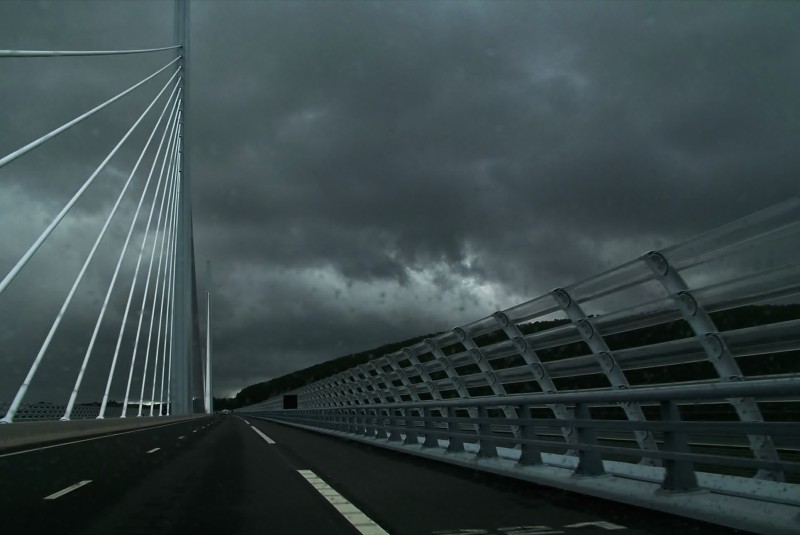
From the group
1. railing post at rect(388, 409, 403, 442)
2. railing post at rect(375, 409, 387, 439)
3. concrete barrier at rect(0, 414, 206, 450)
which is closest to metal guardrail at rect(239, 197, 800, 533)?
railing post at rect(388, 409, 403, 442)

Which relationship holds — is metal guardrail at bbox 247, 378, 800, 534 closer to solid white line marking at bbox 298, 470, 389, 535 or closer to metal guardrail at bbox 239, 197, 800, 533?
metal guardrail at bbox 239, 197, 800, 533

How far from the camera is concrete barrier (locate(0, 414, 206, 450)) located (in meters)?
20.3

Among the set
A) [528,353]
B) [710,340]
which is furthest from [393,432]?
[710,340]

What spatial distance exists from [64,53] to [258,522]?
13953 mm

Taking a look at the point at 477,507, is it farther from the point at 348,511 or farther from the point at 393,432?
the point at 393,432

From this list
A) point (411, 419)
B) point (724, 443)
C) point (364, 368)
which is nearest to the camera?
point (724, 443)

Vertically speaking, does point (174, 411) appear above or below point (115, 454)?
above

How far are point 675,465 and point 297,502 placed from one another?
13.1ft

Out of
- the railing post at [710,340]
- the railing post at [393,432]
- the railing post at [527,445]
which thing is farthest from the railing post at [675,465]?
the railing post at [393,432]

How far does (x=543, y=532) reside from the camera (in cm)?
622

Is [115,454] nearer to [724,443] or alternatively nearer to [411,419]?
[411,419]

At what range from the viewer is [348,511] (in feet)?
24.8

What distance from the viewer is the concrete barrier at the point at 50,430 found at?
66.5ft

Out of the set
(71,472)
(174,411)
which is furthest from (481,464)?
(174,411)
